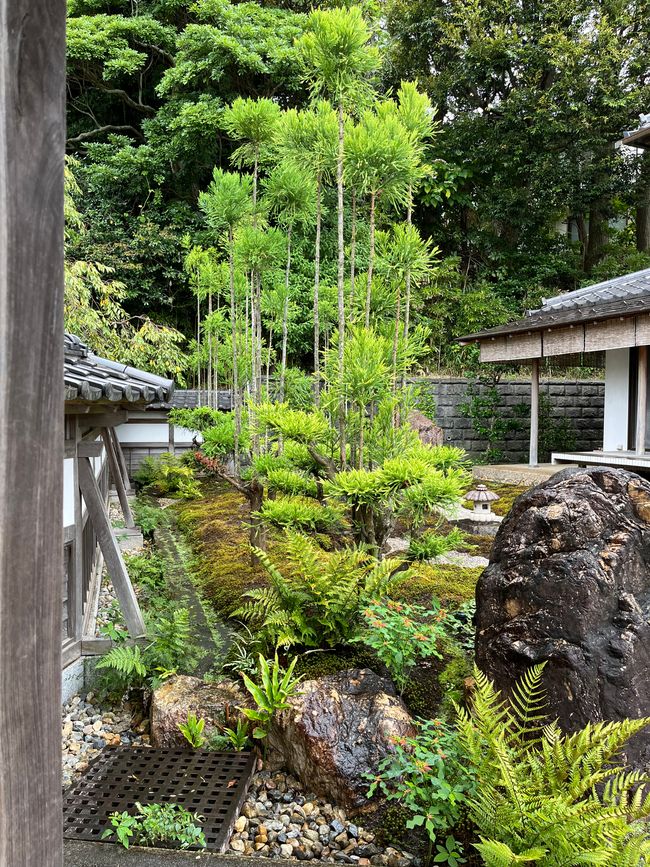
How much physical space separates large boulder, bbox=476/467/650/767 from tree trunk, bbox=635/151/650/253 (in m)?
17.6

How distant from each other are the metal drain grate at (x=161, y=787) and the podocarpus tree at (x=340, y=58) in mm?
2075

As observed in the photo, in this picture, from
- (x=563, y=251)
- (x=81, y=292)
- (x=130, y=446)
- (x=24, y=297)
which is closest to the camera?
(x=24, y=297)

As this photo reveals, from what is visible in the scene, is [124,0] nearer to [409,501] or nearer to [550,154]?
[550,154]

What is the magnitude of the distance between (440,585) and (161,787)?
3249 millimetres

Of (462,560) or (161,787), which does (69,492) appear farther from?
(462,560)

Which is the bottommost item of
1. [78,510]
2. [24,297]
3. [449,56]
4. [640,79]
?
[78,510]

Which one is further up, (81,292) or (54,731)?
(81,292)

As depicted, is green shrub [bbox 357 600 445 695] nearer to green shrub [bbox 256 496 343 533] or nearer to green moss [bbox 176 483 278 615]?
green shrub [bbox 256 496 343 533]

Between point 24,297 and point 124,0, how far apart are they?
71.8ft

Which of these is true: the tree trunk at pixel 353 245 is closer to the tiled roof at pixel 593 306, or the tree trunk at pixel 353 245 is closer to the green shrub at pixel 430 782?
the green shrub at pixel 430 782

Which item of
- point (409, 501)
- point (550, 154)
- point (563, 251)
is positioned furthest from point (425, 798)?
point (563, 251)

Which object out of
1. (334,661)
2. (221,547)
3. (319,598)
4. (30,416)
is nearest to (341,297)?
(319,598)

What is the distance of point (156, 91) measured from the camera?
18.2 m

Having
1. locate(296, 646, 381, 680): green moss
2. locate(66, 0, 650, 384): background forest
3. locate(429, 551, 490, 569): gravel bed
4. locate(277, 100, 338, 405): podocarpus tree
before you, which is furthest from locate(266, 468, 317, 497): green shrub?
locate(66, 0, 650, 384): background forest
